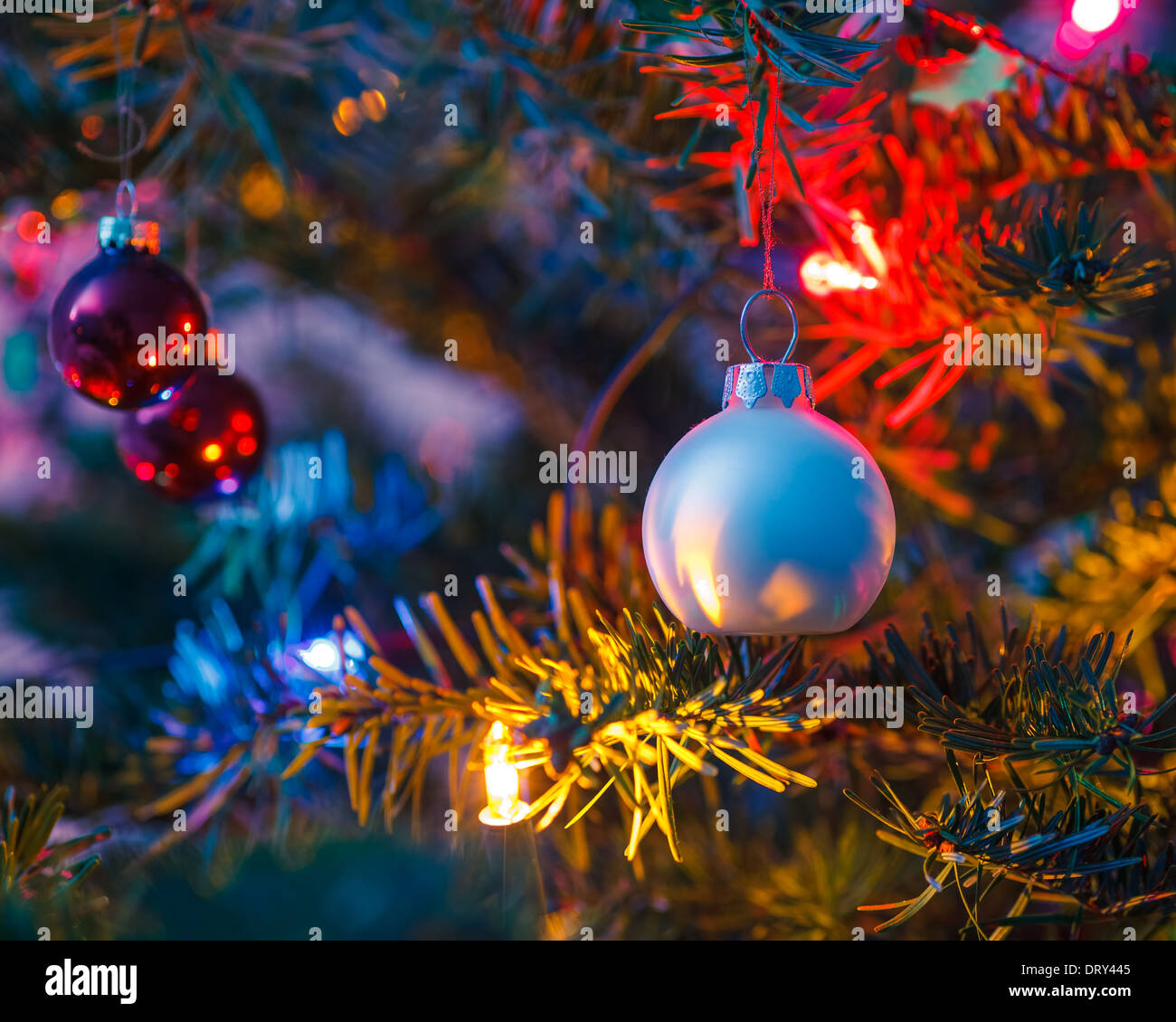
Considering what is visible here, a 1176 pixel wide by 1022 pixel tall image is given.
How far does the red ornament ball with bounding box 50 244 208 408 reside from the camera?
1.28 ft

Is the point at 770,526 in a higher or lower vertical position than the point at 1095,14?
lower

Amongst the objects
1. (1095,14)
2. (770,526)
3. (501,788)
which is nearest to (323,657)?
(501,788)

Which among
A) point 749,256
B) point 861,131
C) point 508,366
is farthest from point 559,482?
point 861,131

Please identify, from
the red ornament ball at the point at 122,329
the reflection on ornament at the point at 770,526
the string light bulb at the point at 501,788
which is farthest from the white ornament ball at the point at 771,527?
the red ornament ball at the point at 122,329

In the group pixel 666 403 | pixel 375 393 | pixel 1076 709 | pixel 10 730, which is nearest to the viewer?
pixel 1076 709

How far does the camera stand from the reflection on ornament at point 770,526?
0.28 m

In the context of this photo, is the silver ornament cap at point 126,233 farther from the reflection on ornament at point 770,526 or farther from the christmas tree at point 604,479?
the reflection on ornament at point 770,526

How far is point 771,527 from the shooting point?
278 millimetres

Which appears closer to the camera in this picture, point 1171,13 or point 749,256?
point 749,256

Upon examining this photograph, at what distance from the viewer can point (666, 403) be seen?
628 millimetres

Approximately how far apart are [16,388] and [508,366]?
1.26 ft

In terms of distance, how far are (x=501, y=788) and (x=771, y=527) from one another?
16cm

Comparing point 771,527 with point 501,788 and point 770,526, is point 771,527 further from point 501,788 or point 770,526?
point 501,788
